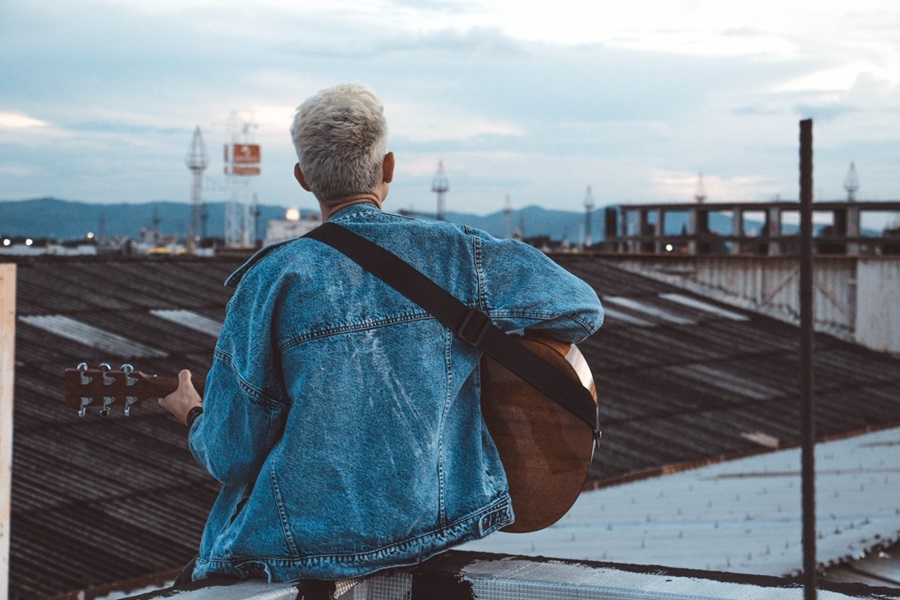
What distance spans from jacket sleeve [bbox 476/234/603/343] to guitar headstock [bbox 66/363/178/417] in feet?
4.12

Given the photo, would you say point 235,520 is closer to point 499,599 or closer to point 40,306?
point 499,599

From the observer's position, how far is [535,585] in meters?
3.52

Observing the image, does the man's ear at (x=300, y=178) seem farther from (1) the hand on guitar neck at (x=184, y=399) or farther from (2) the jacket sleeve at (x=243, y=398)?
(1) the hand on guitar neck at (x=184, y=399)

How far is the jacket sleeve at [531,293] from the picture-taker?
12.1ft

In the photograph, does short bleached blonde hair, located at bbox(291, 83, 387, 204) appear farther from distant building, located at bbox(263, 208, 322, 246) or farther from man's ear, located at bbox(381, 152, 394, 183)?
distant building, located at bbox(263, 208, 322, 246)

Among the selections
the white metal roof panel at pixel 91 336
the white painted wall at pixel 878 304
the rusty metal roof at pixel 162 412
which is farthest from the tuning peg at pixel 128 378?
the white painted wall at pixel 878 304

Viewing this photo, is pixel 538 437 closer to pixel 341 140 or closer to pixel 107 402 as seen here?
pixel 341 140

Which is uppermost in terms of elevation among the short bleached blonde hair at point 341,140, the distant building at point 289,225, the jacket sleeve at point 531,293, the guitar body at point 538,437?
the distant building at point 289,225

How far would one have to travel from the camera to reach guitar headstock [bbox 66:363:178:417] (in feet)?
13.7

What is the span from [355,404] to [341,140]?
84 cm

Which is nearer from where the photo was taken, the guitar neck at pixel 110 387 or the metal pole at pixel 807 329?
the metal pole at pixel 807 329

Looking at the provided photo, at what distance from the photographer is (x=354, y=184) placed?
3.80 m

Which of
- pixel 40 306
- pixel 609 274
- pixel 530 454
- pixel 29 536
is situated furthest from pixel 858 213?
pixel 530 454

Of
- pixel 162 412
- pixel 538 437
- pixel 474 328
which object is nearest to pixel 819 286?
pixel 162 412
